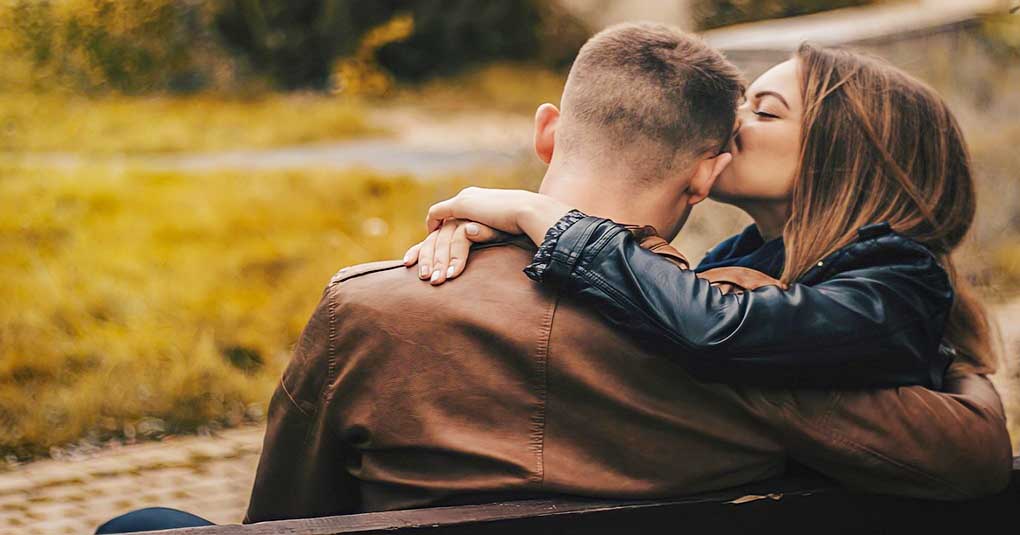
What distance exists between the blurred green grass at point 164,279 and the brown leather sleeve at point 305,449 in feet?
11.3

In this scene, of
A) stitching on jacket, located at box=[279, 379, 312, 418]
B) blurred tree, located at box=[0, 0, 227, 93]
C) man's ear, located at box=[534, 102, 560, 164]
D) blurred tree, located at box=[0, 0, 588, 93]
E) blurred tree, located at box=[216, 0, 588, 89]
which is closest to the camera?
stitching on jacket, located at box=[279, 379, 312, 418]

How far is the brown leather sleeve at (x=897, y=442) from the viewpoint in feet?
5.64

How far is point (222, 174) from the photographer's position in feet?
33.6

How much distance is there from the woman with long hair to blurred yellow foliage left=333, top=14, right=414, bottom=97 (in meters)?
15.7

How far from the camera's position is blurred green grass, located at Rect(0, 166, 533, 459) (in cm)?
555

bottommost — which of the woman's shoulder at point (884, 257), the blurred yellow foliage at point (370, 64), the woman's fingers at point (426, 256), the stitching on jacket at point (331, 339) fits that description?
the blurred yellow foliage at point (370, 64)

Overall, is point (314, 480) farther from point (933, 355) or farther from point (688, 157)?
point (933, 355)

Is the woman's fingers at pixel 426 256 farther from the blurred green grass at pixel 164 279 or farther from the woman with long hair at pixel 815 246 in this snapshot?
the blurred green grass at pixel 164 279

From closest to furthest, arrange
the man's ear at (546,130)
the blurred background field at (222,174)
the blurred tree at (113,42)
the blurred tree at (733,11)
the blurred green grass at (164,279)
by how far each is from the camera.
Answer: the man's ear at (546,130) < the blurred green grass at (164,279) < the blurred background field at (222,174) < the blurred tree at (113,42) < the blurred tree at (733,11)

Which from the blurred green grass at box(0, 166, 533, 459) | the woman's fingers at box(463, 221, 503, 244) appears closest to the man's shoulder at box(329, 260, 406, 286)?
the woman's fingers at box(463, 221, 503, 244)

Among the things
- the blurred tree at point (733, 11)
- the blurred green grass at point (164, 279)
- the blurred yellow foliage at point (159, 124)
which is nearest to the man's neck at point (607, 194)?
the blurred green grass at point (164, 279)

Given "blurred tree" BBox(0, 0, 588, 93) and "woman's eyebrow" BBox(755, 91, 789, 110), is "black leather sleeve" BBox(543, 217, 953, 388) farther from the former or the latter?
"blurred tree" BBox(0, 0, 588, 93)

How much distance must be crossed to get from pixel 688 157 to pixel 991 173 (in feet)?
21.4

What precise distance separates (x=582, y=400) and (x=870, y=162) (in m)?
0.75
